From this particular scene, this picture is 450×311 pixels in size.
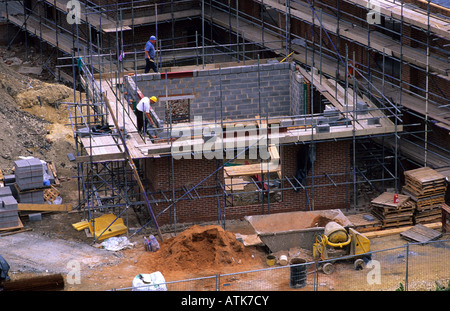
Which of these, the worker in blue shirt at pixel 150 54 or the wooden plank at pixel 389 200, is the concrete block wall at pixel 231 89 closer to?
the worker in blue shirt at pixel 150 54

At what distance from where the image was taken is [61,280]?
1128 inches

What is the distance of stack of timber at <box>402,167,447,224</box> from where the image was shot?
33.0m

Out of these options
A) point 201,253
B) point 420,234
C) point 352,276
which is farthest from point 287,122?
point 352,276

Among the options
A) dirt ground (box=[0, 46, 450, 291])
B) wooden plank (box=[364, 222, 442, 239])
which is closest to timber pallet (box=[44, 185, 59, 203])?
dirt ground (box=[0, 46, 450, 291])

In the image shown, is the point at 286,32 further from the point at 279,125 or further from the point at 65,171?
the point at 65,171

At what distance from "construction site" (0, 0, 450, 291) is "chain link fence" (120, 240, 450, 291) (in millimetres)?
68

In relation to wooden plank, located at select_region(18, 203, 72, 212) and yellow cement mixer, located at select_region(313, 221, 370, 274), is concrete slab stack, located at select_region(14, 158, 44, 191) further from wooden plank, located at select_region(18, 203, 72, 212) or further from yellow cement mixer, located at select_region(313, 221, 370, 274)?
yellow cement mixer, located at select_region(313, 221, 370, 274)

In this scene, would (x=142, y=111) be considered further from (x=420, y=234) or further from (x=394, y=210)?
(x=420, y=234)

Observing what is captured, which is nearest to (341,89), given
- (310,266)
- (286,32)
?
(286,32)

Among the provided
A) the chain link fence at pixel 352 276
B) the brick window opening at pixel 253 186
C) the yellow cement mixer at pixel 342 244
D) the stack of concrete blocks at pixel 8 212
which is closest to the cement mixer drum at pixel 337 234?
the yellow cement mixer at pixel 342 244

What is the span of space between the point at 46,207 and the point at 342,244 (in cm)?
1106

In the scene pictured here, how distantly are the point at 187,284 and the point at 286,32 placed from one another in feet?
48.9

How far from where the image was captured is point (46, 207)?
34625 mm

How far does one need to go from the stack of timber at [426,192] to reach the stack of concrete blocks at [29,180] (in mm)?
12886
